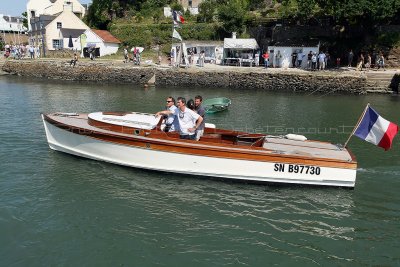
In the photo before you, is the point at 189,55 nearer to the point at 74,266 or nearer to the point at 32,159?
the point at 32,159

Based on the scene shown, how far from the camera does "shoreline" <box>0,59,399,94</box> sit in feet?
103

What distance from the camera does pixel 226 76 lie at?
3456 centimetres

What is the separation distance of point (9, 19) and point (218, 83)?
89.4m

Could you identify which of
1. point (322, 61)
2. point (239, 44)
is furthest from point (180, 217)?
point (239, 44)

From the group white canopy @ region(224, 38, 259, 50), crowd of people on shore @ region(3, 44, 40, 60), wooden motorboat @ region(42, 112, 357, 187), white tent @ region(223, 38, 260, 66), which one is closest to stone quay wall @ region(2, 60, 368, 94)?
white tent @ region(223, 38, 260, 66)

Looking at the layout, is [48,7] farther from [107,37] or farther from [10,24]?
[10,24]

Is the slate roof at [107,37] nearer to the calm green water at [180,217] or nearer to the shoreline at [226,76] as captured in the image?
the shoreline at [226,76]

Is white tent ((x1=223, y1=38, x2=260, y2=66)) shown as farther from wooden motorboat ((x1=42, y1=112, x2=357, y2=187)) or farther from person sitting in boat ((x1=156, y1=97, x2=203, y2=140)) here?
person sitting in boat ((x1=156, y1=97, x2=203, y2=140))

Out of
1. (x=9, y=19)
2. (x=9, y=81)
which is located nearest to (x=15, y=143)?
(x=9, y=81)

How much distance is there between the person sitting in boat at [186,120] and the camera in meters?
11.2

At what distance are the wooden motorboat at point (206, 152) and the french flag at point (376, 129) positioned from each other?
29.9 inches

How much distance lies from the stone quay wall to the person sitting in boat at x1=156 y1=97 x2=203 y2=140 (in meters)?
22.4

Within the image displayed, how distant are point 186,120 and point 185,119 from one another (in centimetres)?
4

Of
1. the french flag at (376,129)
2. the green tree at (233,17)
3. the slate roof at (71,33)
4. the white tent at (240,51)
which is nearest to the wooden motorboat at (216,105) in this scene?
the french flag at (376,129)
